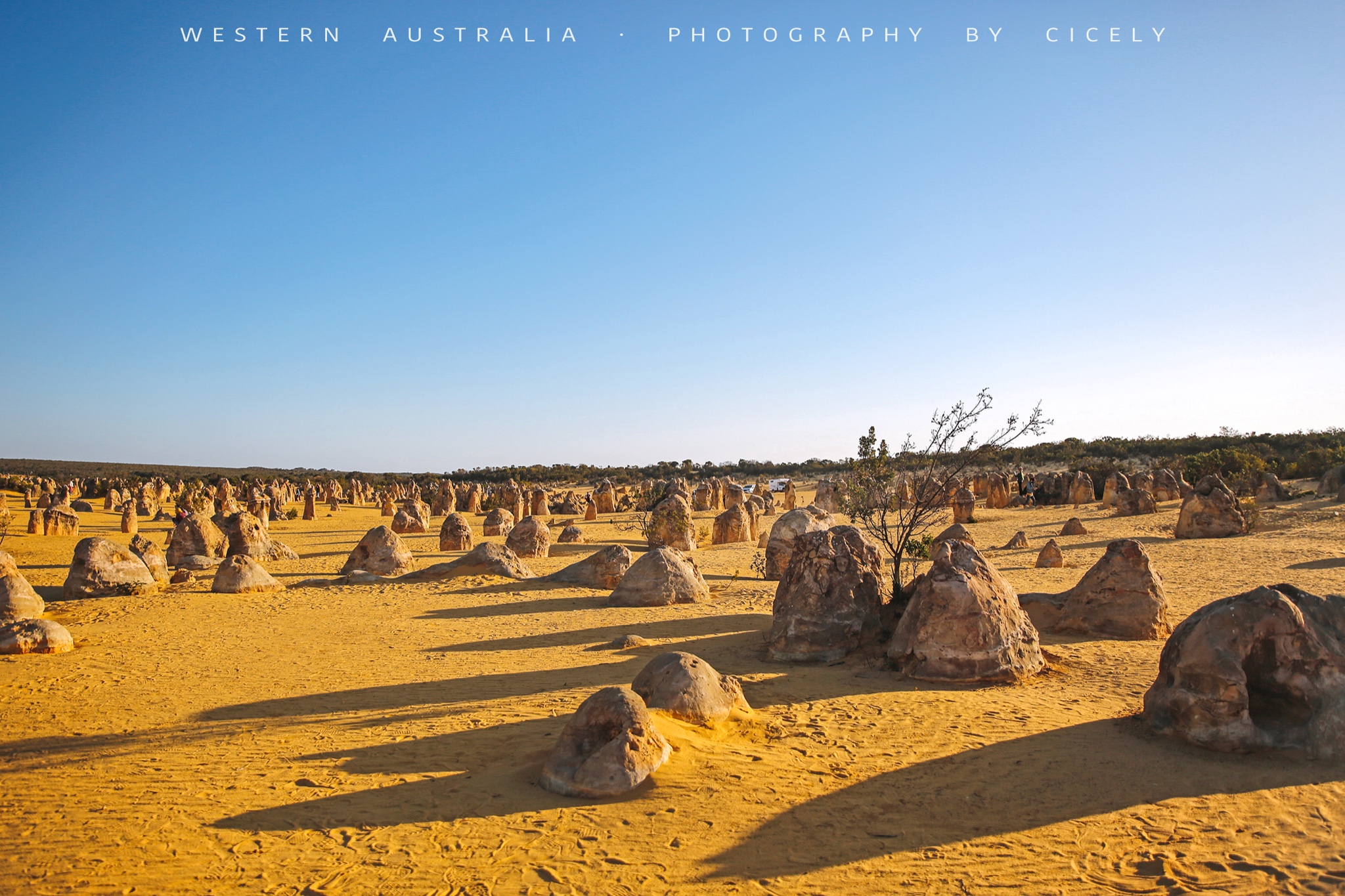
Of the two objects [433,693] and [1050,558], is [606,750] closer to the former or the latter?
[433,693]

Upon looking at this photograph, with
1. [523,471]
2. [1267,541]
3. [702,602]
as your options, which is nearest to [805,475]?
[523,471]

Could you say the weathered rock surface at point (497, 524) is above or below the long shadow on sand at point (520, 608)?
above

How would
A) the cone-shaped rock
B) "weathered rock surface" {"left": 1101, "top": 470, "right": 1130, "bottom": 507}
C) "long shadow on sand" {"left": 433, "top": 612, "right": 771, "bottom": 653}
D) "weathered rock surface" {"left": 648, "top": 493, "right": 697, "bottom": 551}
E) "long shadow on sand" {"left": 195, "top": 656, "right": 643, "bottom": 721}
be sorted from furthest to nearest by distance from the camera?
"weathered rock surface" {"left": 1101, "top": 470, "right": 1130, "bottom": 507} → the cone-shaped rock → "weathered rock surface" {"left": 648, "top": 493, "right": 697, "bottom": 551} → "long shadow on sand" {"left": 433, "top": 612, "right": 771, "bottom": 653} → "long shadow on sand" {"left": 195, "top": 656, "right": 643, "bottom": 721}

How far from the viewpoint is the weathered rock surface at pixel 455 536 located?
19109 millimetres

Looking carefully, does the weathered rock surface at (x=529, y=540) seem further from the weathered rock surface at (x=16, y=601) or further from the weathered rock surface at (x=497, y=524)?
the weathered rock surface at (x=16, y=601)

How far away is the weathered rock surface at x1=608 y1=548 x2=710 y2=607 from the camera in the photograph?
37.1ft

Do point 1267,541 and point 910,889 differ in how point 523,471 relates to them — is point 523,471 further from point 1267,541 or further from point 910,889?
point 910,889

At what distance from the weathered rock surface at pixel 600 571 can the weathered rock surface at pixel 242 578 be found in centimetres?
477

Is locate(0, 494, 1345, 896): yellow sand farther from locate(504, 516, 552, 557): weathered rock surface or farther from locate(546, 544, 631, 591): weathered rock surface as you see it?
locate(504, 516, 552, 557): weathered rock surface

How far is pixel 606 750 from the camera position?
4805 mm

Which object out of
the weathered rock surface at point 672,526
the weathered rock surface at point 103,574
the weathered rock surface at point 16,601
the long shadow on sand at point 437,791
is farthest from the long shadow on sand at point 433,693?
the weathered rock surface at point 672,526

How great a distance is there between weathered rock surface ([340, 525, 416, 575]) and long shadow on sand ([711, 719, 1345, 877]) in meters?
12.0

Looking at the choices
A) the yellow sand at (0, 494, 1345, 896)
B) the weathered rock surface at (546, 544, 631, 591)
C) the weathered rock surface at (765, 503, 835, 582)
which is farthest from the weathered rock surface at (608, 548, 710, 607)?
the yellow sand at (0, 494, 1345, 896)

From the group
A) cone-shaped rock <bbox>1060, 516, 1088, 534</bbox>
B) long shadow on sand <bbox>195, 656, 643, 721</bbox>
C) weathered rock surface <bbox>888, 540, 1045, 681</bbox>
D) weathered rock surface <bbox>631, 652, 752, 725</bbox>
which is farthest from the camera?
cone-shaped rock <bbox>1060, 516, 1088, 534</bbox>
